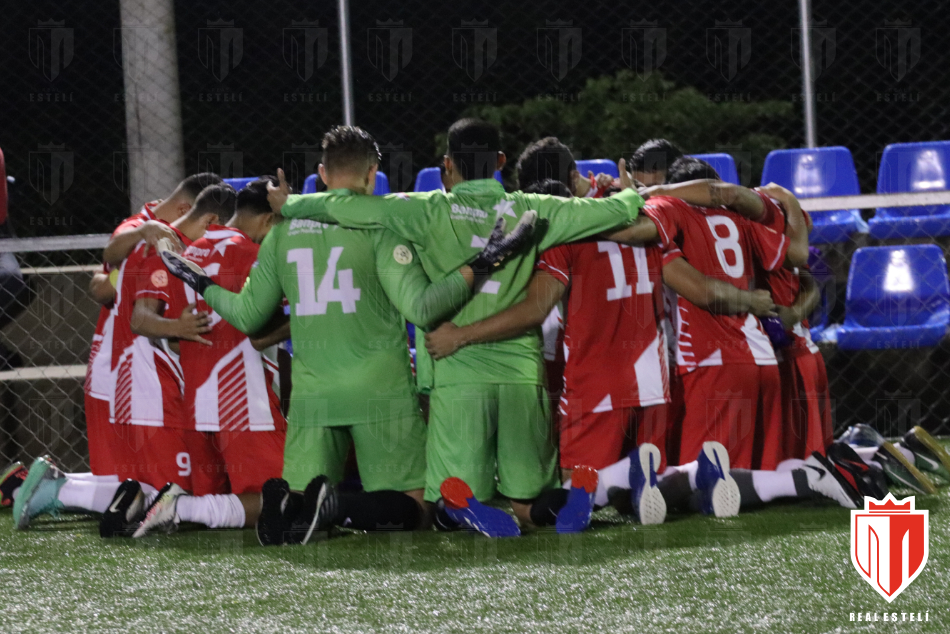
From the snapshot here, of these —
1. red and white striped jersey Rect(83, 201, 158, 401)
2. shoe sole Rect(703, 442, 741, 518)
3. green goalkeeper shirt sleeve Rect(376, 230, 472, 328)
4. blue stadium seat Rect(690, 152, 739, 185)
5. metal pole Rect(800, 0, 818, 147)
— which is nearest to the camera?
green goalkeeper shirt sleeve Rect(376, 230, 472, 328)

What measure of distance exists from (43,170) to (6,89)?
2.68ft

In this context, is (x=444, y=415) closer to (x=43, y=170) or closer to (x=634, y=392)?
(x=634, y=392)

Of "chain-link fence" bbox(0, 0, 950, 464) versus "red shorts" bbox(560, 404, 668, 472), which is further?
"chain-link fence" bbox(0, 0, 950, 464)

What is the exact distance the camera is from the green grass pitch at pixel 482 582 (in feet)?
9.21

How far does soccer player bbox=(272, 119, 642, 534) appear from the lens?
403 centimetres

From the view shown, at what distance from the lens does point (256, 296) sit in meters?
4.20

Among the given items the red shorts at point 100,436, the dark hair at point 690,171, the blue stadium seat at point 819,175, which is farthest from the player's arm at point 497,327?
the blue stadium seat at point 819,175

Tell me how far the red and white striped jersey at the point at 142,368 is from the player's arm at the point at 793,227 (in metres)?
→ 2.53

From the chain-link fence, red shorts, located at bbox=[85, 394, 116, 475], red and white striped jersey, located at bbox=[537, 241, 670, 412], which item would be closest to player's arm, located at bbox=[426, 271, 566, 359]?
red and white striped jersey, located at bbox=[537, 241, 670, 412]

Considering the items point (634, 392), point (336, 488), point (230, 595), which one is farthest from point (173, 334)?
point (634, 392)

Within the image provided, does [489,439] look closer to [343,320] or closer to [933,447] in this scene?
[343,320]

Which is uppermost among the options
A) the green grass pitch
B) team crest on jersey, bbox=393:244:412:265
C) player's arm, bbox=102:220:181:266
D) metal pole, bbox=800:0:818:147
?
metal pole, bbox=800:0:818:147

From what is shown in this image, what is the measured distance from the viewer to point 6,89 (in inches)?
381

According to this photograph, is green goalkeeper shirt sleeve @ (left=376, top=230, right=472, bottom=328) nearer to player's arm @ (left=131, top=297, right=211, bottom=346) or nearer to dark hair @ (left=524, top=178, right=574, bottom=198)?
dark hair @ (left=524, top=178, right=574, bottom=198)
